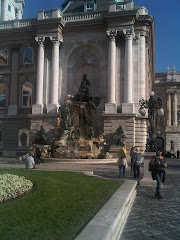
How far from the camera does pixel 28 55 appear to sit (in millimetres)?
35875

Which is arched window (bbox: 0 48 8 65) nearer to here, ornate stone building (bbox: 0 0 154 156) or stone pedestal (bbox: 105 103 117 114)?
ornate stone building (bbox: 0 0 154 156)

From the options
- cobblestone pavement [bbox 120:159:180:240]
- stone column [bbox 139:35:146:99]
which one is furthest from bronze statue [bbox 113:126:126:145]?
cobblestone pavement [bbox 120:159:180:240]

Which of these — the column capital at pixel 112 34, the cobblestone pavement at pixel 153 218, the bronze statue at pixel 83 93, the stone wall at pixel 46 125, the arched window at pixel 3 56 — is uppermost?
the column capital at pixel 112 34

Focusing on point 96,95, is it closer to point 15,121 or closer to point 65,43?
point 65,43

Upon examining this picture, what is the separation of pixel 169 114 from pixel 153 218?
54.4 metres

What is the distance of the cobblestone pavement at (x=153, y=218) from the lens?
620cm

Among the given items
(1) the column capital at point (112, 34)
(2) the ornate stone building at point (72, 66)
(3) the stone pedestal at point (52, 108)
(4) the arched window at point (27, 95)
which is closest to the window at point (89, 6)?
(2) the ornate stone building at point (72, 66)

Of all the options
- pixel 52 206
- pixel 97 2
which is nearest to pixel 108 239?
pixel 52 206

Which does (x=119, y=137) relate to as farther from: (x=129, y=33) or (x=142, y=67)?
(x=129, y=33)

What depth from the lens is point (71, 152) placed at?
25.3 m

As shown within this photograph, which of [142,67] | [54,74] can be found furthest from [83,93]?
[142,67]

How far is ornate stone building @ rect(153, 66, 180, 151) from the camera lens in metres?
58.8

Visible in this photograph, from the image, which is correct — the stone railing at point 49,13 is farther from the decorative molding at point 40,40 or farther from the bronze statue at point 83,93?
the bronze statue at point 83,93

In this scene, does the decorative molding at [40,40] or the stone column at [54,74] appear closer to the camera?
the stone column at [54,74]
